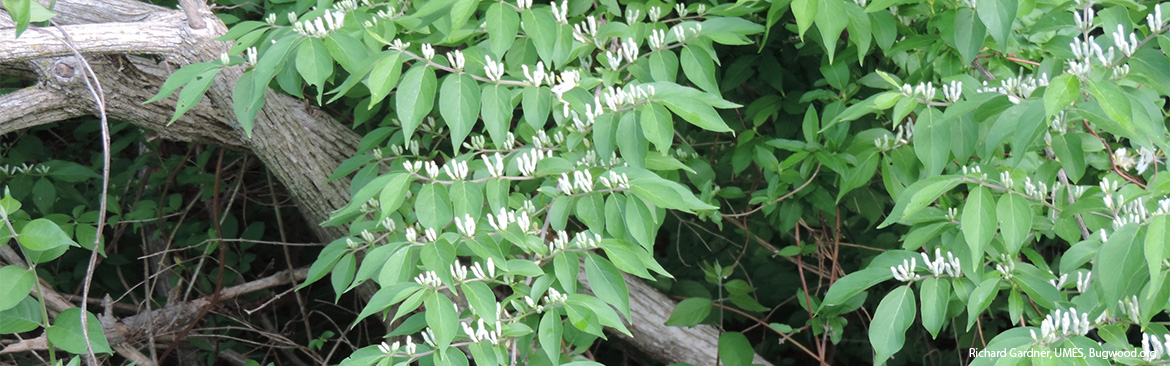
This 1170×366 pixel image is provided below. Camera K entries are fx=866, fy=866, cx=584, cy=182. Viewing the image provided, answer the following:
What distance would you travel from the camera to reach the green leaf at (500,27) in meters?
1.69

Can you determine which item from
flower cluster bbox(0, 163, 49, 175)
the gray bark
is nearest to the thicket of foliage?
the gray bark

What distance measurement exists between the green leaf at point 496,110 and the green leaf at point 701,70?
0.45m

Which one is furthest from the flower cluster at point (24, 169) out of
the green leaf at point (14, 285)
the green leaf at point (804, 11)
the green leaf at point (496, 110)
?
the green leaf at point (804, 11)

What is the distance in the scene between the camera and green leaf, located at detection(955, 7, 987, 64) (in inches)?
69.9

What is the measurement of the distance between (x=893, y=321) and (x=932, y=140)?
0.36 m

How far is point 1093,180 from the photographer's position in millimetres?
2686

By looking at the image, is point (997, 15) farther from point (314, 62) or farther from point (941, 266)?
point (314, 62)

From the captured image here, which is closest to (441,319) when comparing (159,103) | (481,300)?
(481,300)

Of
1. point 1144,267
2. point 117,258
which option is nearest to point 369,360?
point 1144,267

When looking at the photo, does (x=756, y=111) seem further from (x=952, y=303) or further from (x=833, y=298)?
(x=833, y=298)

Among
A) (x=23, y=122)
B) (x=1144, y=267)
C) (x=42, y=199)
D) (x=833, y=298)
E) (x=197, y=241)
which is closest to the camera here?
(x=1144, y=267)

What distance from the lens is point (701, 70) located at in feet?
6.25

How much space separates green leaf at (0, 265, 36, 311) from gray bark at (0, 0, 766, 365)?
0.56m

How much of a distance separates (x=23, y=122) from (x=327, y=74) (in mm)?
1190
